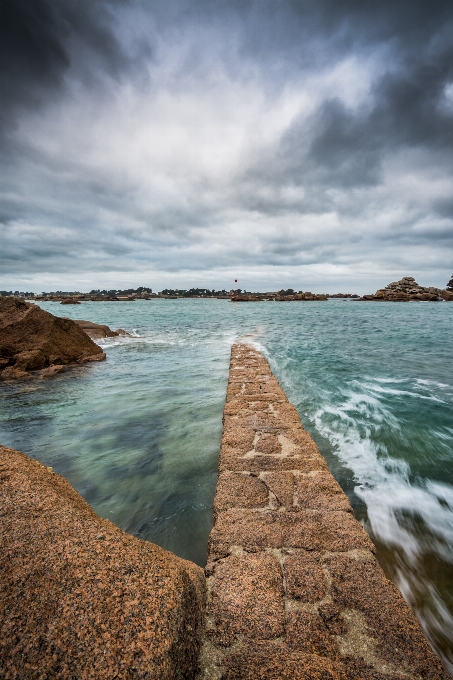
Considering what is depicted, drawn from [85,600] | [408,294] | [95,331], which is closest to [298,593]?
[85,600]

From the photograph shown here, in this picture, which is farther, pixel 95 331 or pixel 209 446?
pixel 95 331

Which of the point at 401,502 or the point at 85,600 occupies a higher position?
the point at 85,600

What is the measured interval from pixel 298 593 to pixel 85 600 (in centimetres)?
132

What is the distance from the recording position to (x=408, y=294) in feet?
304

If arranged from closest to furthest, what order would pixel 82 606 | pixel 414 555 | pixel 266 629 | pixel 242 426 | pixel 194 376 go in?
pixel 82 606 → pixel 266 629 → pixel 414 555 → pixel 242 426 → pixel 194 376

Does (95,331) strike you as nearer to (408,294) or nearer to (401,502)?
(401,502)

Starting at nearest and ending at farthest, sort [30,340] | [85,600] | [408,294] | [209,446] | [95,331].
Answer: [85,600] < [209,446] < [30,340] < [95,331] < [408,294]

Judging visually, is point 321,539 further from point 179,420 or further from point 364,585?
point 179,420

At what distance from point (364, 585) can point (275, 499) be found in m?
0.97

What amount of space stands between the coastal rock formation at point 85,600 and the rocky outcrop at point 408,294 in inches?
4120

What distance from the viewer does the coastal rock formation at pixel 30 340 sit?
9.00 m

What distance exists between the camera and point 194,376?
29.2 feet

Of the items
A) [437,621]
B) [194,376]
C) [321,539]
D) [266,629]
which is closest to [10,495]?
[266,629]

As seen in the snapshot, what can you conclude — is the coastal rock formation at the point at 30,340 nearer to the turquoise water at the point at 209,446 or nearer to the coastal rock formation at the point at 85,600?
the turquoise water at the point at 209,446
